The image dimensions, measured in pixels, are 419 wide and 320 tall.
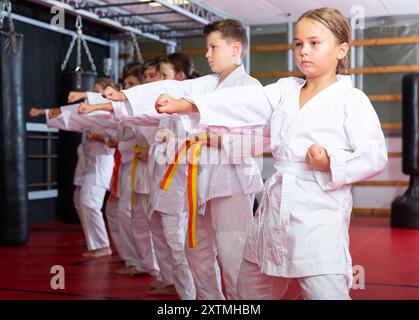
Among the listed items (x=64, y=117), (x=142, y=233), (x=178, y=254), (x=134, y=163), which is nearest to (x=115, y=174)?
(x=134, y=163)

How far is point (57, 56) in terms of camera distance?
7664 millimetres

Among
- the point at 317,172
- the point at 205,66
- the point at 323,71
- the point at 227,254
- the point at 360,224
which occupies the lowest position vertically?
the point at 360,224

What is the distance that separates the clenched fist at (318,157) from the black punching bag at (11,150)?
4.27 m

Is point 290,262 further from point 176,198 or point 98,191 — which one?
point 98,191

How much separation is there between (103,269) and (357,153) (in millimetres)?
3098

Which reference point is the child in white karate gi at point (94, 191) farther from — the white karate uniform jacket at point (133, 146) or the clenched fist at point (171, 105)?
the clenched fist at point (171, 105)

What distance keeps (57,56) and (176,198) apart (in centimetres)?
475

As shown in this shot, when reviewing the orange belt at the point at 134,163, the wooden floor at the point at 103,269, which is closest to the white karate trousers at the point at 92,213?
the wooden floor at the point at 103,269

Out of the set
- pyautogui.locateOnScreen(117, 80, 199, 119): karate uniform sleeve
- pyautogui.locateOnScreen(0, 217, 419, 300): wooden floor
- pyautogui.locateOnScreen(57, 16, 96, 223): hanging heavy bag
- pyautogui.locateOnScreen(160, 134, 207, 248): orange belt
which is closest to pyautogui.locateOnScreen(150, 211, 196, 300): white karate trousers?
pyautogui.locateOnScreen(0, 217, 419, 300): wooden floor

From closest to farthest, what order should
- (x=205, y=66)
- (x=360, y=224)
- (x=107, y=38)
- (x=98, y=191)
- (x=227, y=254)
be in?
(x=227, y=254) → (x=98, y=191) → (x=360, y=224) → (x=205, y=66) → (x=107, y=38)

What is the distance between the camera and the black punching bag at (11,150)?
557 cm

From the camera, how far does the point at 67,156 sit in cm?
722

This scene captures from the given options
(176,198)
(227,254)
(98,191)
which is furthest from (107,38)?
(227,254)

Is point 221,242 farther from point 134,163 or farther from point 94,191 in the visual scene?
point 94,191
